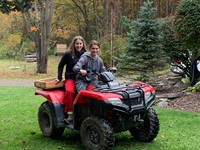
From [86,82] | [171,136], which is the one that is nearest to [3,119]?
[86,82]

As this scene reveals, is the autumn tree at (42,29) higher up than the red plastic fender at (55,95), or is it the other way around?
the autumn tree at (42,29)

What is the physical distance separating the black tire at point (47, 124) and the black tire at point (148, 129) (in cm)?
129

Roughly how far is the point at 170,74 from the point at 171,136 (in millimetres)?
8453

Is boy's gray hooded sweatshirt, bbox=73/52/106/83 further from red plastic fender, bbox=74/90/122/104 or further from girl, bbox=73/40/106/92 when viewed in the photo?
red plastic fender, bbox=74/90/122/104

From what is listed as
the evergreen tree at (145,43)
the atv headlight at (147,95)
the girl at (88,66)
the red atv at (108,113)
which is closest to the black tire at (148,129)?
the red atv at (108,113)

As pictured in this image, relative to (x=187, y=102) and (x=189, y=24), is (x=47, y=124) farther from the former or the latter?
(x=189, y=24)

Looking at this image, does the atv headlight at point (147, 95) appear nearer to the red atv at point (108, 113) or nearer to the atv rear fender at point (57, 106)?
the red atv at point (108, 113)

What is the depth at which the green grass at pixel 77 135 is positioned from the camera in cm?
549

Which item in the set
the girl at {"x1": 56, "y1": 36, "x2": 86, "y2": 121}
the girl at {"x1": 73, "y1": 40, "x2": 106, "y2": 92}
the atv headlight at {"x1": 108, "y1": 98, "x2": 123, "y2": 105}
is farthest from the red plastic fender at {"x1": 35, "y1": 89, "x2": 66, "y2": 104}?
the atv headlight at {"x1": 108, "y1": 98, "x2": 123, "y2": 105}

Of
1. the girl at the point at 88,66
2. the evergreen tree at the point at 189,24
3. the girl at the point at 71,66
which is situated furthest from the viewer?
the evergreen tree at the point at 189,24

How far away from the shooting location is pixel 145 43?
11.2m

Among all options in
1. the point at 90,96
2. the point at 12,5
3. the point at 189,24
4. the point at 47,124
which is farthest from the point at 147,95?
the point at 189,24

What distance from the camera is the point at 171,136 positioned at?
5969 mm

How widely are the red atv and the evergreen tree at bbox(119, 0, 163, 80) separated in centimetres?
575
